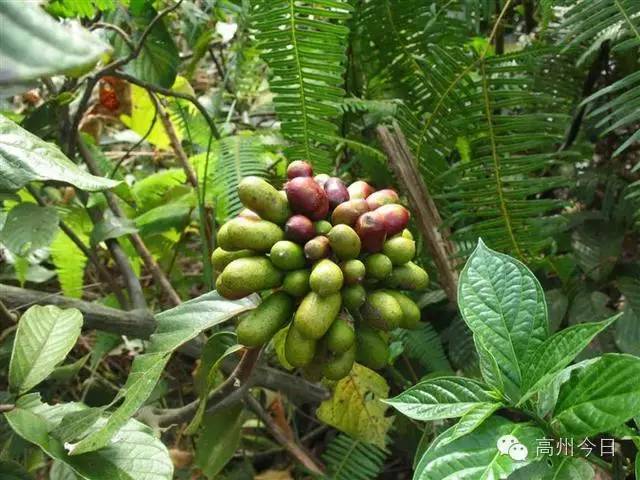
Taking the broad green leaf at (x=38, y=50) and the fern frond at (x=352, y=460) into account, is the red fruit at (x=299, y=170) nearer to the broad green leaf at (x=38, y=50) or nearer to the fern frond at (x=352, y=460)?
the broad green leaf at (x=38, y=50)

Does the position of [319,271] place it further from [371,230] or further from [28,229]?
[28,229]

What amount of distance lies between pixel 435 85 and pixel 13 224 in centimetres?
66

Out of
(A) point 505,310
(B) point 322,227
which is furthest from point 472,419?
(B) point 322,227

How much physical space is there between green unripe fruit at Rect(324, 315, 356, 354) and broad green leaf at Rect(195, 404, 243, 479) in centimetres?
37

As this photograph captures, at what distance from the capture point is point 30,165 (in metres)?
0.60

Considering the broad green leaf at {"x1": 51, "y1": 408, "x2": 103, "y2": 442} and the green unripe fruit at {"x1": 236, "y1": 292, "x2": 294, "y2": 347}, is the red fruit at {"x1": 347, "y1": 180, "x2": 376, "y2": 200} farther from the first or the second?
the broad green leaf at {"x1": 51, "y1": 408, "x2": 103, "y2": 442}

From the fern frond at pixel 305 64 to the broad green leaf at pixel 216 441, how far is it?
397mm

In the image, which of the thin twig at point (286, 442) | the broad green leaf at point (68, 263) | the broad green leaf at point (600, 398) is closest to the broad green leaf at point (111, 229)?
the broad green leaf at point (68, 263)

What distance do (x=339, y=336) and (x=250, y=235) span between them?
13cm

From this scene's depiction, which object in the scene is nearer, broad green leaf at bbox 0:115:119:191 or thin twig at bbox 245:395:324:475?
broad green leaf at bbox 0:115:119:191

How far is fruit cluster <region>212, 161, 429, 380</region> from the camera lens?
634 mm

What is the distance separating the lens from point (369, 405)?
983mm

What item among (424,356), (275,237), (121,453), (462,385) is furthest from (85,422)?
(424,356)

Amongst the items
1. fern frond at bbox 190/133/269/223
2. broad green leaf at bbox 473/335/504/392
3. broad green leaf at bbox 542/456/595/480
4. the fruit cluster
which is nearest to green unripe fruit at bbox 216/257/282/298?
the fruit cluster
